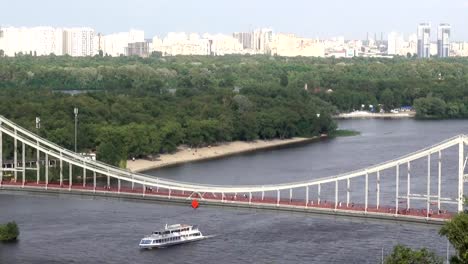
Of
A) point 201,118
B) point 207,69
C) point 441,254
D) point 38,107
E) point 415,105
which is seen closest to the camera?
point 441,254

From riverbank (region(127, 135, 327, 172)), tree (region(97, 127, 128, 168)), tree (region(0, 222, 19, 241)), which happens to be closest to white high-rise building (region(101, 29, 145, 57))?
riverbank (region(127, 135, 327, 172))

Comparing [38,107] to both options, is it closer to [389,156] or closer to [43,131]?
[43,131]

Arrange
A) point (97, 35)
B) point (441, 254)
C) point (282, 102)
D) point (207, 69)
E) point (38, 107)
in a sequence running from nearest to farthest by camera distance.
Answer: point (441, 254) → point (38, 107) → point (282, 102) → point (207, 69) → point (97, 35)

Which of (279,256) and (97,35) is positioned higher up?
(97,35)

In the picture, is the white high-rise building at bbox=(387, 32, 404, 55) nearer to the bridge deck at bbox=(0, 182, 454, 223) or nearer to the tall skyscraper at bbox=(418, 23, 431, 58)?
the tall skyscraper at bbox=(418, 23, 431, 58)

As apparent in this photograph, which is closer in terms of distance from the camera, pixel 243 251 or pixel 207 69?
pixel 243 251

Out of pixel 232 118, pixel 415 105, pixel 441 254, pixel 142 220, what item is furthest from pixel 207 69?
pixel 441 254

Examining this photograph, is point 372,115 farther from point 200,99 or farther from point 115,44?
point 115,44
